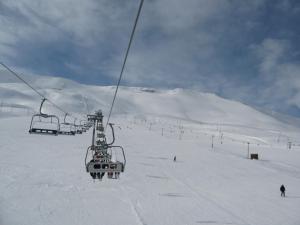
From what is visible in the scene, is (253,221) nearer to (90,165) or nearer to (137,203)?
(137,203)

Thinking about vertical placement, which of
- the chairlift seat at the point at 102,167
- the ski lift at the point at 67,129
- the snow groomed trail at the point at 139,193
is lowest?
the snow groomed trail at the point at 139,193

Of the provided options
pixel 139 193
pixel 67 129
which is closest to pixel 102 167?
pixel 139 193

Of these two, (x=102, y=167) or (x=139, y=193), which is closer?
(x=102, y=167)

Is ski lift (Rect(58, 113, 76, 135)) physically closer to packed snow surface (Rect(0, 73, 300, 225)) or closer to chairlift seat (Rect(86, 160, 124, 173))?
packed snow surface (Rect(0, 73, 300, 225))

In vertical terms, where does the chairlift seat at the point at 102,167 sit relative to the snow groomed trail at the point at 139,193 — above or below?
above

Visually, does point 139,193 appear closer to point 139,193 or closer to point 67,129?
point 139,193

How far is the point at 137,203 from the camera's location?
2230 centimetres

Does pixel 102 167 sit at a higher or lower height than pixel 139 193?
higher

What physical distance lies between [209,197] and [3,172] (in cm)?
2004

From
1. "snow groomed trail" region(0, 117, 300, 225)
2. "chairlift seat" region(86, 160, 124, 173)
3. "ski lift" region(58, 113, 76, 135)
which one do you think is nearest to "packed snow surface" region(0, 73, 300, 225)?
"snow groomed trail" region(0, 117, 300, 225)

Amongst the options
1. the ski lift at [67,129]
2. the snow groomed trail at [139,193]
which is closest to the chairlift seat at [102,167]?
the snow groomed trail at [139,193]

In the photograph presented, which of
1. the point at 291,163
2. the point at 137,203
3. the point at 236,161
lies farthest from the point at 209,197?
the point at 291,163

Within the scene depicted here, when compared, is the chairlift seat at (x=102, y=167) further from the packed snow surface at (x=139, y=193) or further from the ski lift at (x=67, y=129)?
the ski lift at (x=67, y=129)

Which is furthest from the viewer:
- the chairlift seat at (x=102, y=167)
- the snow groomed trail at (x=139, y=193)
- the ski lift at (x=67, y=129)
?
the ski lift at (x=67, y=129)
